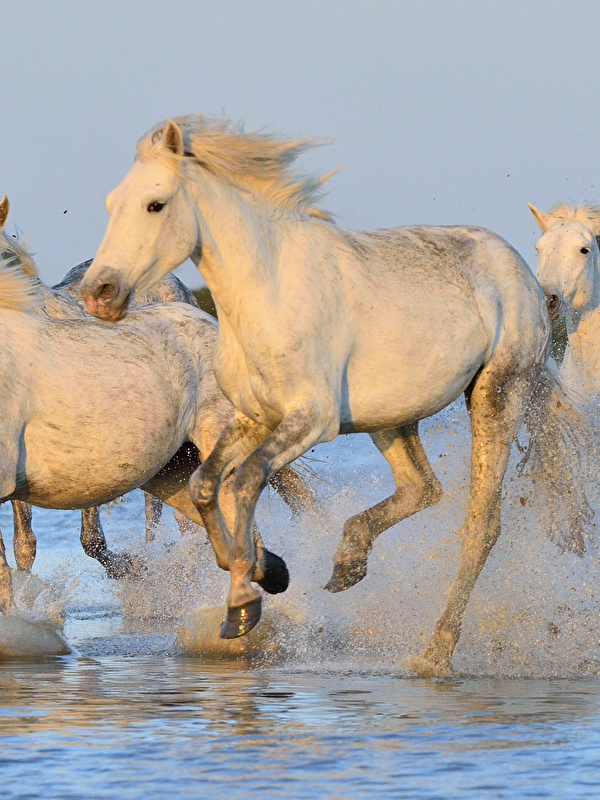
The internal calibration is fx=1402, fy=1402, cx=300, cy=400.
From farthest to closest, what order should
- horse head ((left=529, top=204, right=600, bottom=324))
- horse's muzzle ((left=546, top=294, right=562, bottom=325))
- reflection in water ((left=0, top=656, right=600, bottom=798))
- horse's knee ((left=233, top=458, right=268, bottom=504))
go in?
horse head ((left=529, top=204, right=600, bottom=324)) → horse's muzzle ((left=546, top=294, right=562, bottom=325)) → horse's knee ((left=233, top=458, right=268, bottom=504)) → reflection in water ((left=0, top=656, right=600, bottom=798))

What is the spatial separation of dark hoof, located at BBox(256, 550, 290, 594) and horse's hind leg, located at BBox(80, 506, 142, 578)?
136 inches

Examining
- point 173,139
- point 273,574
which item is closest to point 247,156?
point 173,139

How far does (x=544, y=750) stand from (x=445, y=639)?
2.30 meters

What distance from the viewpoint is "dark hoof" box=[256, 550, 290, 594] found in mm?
6289

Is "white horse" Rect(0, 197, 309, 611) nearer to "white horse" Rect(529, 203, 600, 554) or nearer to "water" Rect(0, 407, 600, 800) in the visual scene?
"water" Rect(0, 407, 600, 800)

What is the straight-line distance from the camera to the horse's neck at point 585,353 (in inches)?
358

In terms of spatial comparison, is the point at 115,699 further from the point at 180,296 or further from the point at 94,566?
the point at 94,566

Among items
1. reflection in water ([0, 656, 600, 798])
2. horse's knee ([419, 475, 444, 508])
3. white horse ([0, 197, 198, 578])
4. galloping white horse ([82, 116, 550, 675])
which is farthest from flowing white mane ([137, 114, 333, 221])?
white horse ([0, 197, 198, 578])

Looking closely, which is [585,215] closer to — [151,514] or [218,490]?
[151,514]

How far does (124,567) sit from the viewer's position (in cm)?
970

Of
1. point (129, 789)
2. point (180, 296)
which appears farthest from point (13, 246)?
point (129, 789)

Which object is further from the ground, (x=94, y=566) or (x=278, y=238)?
(x=278, y=238)

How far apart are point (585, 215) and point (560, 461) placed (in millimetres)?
2924

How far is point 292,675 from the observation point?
251 inches
